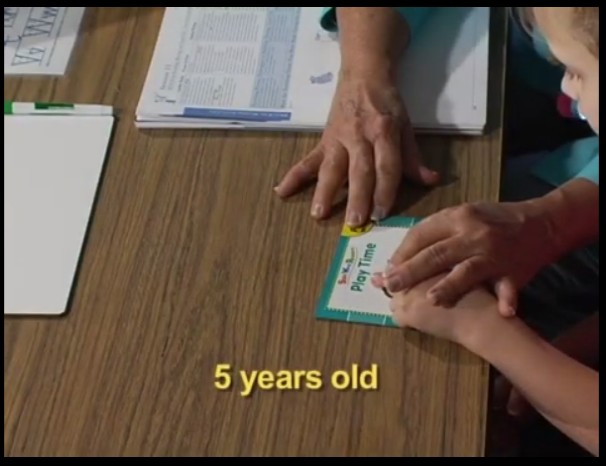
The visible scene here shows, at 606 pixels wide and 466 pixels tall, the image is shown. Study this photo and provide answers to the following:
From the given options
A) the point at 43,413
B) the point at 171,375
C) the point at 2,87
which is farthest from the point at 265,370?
the point at 2,87

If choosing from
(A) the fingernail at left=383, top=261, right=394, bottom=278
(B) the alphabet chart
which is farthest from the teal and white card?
(B) the alphabet chart

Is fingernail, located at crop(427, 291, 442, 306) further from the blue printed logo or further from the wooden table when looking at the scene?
the blue printed logo

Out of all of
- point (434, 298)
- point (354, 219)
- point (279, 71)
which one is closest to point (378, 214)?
point (354, 219)

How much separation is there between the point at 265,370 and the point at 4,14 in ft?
2.10

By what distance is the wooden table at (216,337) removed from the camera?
2.45ft

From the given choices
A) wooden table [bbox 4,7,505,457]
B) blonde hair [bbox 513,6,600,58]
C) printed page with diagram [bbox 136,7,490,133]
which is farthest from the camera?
printed page with diagram [bbox 136,7,490,133]

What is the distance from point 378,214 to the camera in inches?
35.4

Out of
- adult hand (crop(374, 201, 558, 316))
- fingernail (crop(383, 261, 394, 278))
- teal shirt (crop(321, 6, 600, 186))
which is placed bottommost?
fingernail (crop(383, 261, 394, 278))

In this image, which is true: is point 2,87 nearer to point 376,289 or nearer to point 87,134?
point 87,134

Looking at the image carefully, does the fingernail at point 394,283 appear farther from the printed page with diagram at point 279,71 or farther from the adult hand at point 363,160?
the printed page with diagram at point 279,71

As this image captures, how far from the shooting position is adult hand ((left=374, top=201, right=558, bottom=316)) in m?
0.82

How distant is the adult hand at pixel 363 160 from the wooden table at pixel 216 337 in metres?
0.02

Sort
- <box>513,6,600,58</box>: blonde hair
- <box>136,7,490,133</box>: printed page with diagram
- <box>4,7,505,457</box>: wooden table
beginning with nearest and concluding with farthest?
<box>4,7,505,457</box>: wooden table, <box>513,6,600,58</box>: blonde hair, <box>136,7,490,133</box>: printed page with diagram

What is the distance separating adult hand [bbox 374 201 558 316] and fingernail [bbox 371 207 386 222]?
0.15ft
